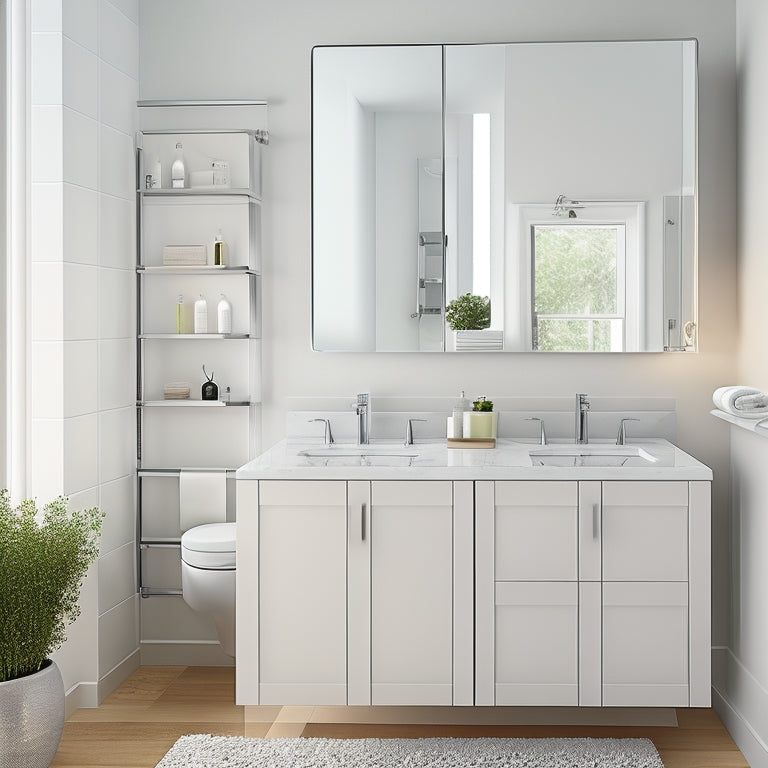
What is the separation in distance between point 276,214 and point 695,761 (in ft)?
7.57

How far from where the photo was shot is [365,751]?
2.62 m

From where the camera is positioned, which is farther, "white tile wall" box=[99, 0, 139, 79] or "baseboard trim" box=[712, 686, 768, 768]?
"white tile wall" box=[99, 0, 139, 79]

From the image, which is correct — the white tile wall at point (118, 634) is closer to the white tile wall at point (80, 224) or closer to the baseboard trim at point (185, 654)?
the baseboard trim at point (185, 654)

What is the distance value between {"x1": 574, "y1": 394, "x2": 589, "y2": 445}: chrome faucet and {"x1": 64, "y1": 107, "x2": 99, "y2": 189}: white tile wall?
6.02 ft

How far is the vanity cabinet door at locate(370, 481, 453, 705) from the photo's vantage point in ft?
8.32

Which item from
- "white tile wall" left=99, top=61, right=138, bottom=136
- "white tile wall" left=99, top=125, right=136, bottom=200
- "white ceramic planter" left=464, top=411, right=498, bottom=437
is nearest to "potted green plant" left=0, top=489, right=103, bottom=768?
"white tile wall" left=99, top=125, right=136, bottom=200

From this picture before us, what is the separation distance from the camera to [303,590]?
8.38 feet

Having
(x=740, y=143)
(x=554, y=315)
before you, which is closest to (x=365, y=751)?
(x=554, y=315)

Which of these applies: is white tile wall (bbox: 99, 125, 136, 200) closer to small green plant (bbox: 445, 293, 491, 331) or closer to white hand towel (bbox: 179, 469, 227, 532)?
white hand towel (bbox: 179, 469, 227, 532)

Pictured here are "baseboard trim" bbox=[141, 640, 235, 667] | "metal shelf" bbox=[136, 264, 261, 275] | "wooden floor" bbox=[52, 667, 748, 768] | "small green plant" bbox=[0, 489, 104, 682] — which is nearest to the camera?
"small green plant" bbox=[0, 489, 104, 682]

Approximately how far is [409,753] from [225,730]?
608 millimetres

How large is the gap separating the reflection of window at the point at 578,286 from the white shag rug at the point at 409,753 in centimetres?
133

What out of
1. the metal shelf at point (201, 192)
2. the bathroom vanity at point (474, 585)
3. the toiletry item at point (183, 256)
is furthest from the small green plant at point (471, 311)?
the toiletry item at point (183, 256)

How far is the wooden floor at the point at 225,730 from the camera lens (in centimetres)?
262
